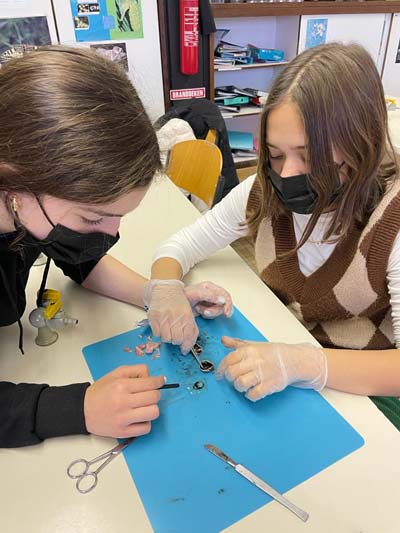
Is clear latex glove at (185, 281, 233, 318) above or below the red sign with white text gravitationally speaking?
below

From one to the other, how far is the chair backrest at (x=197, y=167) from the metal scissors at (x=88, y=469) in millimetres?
1107

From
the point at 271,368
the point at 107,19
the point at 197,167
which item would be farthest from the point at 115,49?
the point at 271,368

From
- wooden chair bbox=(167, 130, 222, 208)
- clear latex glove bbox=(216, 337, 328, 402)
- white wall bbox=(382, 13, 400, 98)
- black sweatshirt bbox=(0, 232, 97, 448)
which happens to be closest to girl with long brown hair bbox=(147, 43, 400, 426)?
clear latex glove bbox=(216, 337, 328, 402)

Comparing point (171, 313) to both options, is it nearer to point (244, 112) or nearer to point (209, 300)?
point (209, 300)

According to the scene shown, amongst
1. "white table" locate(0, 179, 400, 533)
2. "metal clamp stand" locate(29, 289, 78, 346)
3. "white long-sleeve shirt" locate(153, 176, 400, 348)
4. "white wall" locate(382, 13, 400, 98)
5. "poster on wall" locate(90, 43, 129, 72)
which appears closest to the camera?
"white table" locate(0, 179, 400, 533)

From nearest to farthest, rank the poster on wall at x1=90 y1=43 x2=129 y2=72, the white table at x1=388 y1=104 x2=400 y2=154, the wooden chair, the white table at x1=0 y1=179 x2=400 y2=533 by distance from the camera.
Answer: the white table at x1=0 y1=179 x2=400 y2=533, the wooden chair, the white table at x1=388 y1=104 x2=400 y2=154, the poster on wall at x1=90 y1=43 x2=129 y2=72

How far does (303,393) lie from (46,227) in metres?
0.50

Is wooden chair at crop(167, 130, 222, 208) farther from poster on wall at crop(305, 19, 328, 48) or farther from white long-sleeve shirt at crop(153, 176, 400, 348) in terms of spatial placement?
poster on wall at crop(305, 19, 328, 48)

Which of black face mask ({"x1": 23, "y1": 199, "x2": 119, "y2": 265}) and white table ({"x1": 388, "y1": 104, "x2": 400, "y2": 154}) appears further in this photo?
white table ({"x1": 388, "y1": 104, "x2": 400, "y2": 154})

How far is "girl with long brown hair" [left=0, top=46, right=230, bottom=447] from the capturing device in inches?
20.3

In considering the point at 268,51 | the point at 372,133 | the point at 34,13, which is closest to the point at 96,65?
the point at 372,133

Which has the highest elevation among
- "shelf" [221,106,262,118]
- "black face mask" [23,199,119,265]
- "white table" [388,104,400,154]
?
"black face mask" [23,199,119,265]

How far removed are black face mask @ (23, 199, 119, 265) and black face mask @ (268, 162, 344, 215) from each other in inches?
13.4

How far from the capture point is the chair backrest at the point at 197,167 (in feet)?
5.01
